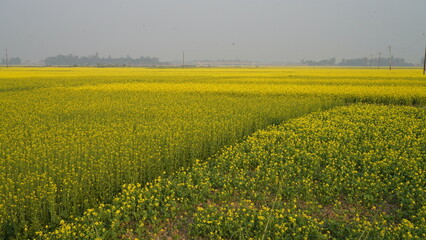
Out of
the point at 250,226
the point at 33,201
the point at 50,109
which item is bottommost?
the point at 250,226

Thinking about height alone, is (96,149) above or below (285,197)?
above

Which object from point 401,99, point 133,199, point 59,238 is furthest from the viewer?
point 401,99

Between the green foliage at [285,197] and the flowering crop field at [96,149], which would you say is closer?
the green foliage at [285,197]

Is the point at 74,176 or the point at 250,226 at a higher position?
the point at 74,176

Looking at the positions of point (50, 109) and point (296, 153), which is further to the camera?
point (50, 109)

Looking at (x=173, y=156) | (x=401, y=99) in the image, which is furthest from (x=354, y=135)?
(x=401, y=99)

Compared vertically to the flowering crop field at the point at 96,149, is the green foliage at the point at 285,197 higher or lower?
lower

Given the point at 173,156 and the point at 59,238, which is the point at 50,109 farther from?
the point at 59,238

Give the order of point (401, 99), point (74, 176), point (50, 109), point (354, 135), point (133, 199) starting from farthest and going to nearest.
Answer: point (401, 99) → point (50, 109) → point (354, 135) → point (74, 176) → point (133, 199)

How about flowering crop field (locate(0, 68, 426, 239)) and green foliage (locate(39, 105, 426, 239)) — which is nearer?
green foliage (locate(39, 105, 426, 239))

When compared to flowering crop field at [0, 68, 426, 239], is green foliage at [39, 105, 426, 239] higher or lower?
lower

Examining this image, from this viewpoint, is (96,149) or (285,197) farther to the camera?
(96,149)

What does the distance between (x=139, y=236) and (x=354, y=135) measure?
339 inches

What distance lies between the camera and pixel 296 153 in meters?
8.93
